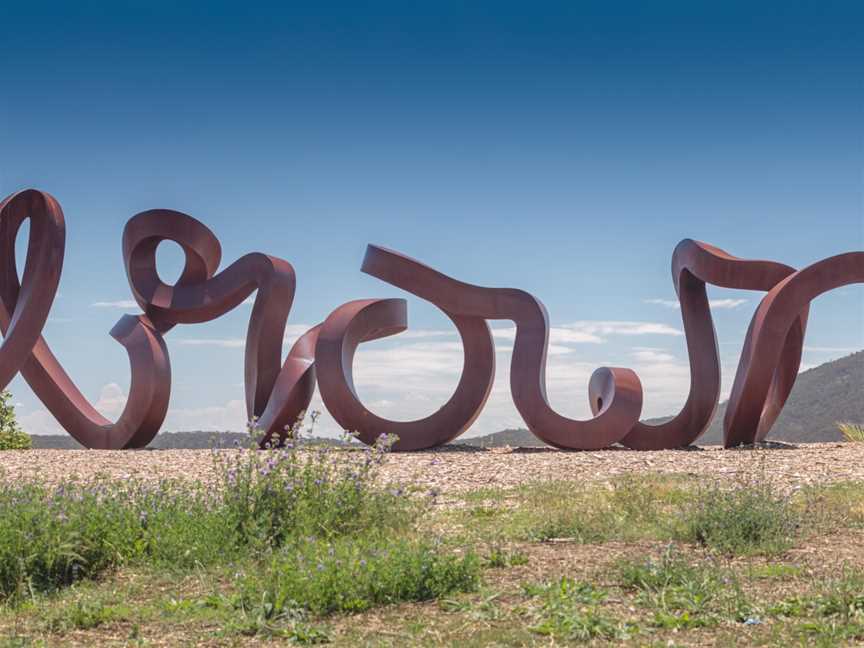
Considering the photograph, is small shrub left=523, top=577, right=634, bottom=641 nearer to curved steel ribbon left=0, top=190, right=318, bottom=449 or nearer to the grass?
the grass

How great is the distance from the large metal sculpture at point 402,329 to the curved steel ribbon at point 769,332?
2 centimetres

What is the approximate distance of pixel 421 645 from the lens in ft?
19.9

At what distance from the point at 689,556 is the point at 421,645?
301 cm

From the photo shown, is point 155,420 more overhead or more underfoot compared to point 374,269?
more underfoot

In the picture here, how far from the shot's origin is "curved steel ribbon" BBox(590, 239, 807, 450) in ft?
63.5

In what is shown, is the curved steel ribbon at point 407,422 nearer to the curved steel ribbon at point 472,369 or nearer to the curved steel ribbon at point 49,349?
the curved steel ribbon at point 472,369

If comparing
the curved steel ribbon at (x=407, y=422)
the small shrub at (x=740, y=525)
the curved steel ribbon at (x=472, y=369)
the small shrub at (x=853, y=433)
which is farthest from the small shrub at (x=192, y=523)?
the small shrub at (x=853, y=433)

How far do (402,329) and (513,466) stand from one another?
595cm

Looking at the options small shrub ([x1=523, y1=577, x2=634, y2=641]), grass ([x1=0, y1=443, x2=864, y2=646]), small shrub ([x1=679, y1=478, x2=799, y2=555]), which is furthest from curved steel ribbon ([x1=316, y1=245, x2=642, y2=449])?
small shrub ([x1=523, y1=577, x2=634, y2=641])

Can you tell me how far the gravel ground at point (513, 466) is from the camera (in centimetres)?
1384

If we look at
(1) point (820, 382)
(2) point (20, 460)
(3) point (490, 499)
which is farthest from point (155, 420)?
(1) point (820, 382)

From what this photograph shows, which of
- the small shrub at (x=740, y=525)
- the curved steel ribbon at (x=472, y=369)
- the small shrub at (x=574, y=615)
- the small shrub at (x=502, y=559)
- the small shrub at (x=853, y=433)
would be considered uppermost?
the curved steel ribbon at (x=472, y=369)

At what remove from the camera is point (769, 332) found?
18422 mm

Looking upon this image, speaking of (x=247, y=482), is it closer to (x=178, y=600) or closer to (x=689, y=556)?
(x=178, y=600)
